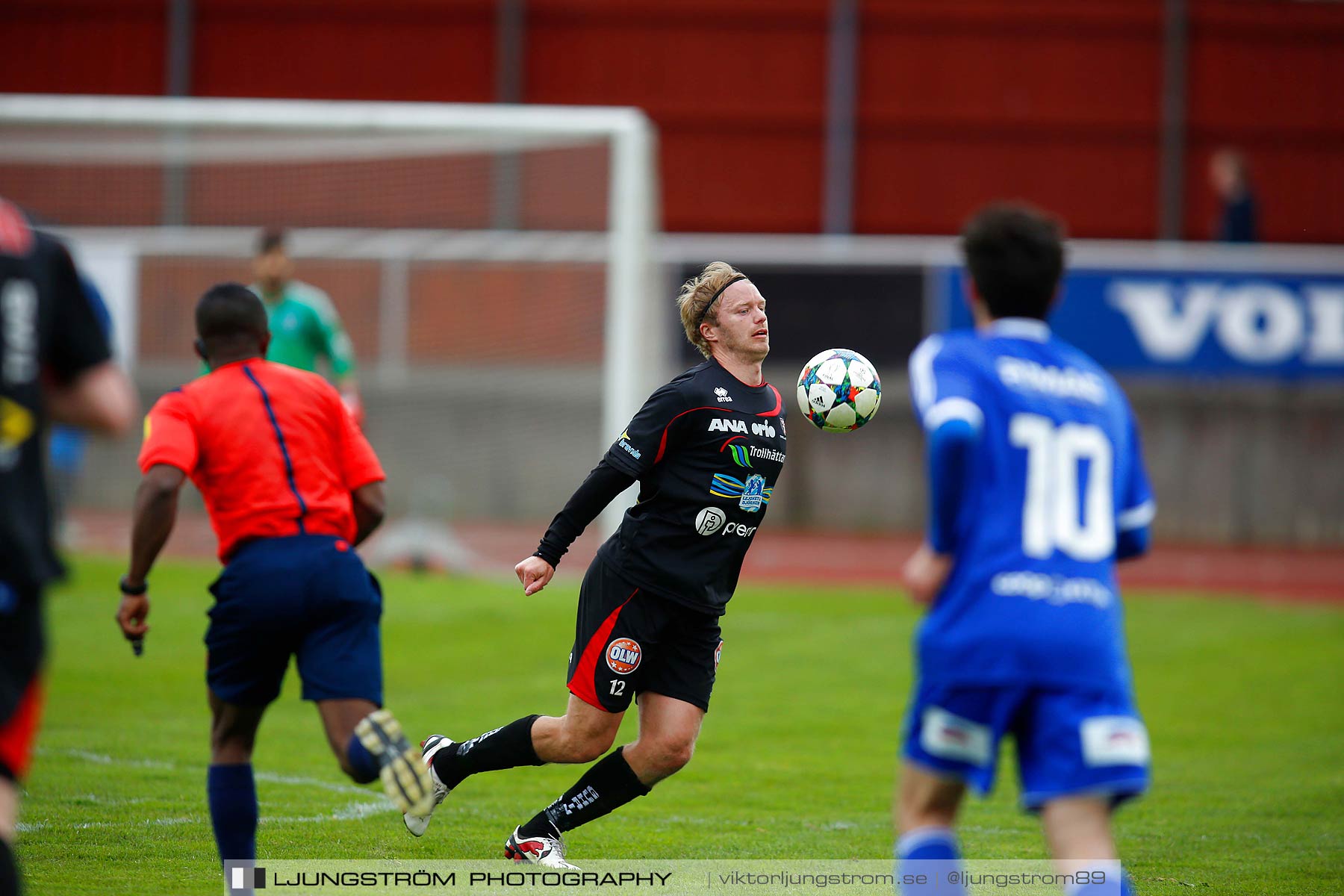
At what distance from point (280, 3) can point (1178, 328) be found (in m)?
15.6

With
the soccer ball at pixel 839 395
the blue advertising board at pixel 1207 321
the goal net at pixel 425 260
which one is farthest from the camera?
the blue advertising board at pixel 1207 321

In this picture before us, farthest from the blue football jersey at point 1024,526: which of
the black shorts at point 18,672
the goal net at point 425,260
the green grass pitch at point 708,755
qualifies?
the goal net at point 425,260

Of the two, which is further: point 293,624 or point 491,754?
point 491,754

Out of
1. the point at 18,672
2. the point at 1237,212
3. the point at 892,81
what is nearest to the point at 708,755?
the point at 18,672

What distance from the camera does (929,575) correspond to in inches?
138

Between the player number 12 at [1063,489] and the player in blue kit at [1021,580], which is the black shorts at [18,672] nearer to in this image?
the player in blue kit at [1021,580]

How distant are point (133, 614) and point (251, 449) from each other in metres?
0.63

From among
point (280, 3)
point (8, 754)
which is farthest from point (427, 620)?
point (280, 3)

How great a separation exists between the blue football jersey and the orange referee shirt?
2.00 meters

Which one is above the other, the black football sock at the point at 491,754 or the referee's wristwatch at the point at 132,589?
the referee's wristwatch at the point at 132,589

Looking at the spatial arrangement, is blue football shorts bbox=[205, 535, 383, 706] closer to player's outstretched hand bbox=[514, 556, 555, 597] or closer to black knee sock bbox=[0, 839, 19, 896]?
player's outstretched hand bbox=[514, 556, 555, 597]

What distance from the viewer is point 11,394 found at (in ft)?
10.5

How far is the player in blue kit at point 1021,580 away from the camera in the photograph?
3.40m

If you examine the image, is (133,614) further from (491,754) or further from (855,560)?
(855,560)
